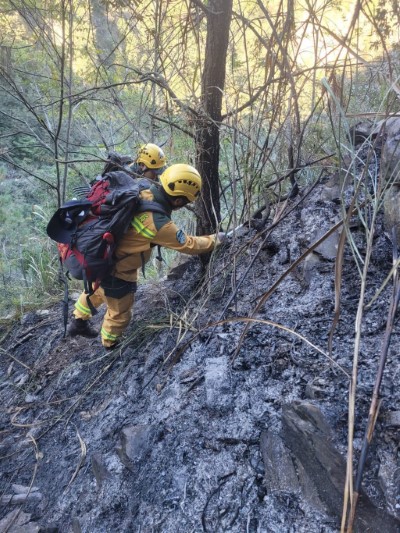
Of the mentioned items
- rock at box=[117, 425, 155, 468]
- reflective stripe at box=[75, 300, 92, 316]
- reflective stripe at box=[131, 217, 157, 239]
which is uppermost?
reflective stripe at box=[131, 217, 157, 239]

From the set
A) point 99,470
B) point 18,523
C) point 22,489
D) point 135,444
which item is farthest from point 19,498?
point 135,444

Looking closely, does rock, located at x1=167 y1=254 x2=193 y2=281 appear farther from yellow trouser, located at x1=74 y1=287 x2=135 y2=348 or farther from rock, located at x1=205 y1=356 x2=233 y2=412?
rock, located at x1=205 y1=356 x2=233 y2=412

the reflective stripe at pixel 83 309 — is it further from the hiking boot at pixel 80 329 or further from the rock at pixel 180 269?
the rock at pixel 180 269

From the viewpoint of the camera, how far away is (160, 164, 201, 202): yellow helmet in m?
2.55

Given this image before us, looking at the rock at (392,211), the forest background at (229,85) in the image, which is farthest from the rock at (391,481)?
the rock at (392,211)

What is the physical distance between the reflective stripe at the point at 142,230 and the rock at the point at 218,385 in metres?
1.05

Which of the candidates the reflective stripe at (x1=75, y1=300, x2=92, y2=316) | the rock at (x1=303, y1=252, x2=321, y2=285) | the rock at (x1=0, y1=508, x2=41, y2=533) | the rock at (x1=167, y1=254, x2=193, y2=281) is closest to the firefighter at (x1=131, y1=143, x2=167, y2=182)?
the rock at (x1=167, y1=254, x2=193, y2=281)

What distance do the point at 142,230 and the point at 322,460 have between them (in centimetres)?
184

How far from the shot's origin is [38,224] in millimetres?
9609

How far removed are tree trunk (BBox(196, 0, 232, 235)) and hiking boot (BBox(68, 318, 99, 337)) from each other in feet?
4.83

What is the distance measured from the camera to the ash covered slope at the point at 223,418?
1.31 metres

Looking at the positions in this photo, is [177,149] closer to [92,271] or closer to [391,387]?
[92,271]

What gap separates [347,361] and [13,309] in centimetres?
403

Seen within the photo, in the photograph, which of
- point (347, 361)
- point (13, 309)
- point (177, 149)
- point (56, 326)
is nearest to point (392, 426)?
point (347, 361)
